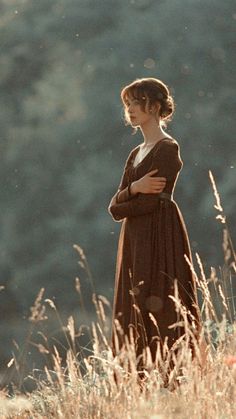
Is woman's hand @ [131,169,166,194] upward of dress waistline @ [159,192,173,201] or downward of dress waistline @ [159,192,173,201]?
upward

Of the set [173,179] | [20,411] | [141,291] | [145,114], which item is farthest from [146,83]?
[20,411]

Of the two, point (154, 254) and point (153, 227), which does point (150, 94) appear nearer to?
point (153, 227)

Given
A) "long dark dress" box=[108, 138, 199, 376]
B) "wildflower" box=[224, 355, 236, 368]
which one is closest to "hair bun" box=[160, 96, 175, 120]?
"long dark dress" box=[108, 138, 199, 376]

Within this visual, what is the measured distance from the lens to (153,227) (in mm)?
3953

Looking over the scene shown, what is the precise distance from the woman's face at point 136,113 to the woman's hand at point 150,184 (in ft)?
0.89

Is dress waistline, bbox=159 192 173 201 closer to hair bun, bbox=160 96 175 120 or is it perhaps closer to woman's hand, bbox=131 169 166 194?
woman's hand, bbox=131 169 166 194

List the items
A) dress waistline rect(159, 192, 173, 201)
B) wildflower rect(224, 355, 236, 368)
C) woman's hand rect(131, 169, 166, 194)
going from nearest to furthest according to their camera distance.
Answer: wildflower rect(224, 355, 236, 368)
woman's hand rect(131, 169, 166, 194)
dress waistline rect(159, 192, 173, 201)

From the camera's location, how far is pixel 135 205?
3.88 meters

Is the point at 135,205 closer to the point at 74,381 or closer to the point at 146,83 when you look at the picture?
the point at 146,83

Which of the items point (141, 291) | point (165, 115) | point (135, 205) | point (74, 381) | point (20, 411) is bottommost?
point (20, 411)

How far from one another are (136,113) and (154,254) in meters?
0.73

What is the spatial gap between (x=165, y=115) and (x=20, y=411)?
181 centimetres

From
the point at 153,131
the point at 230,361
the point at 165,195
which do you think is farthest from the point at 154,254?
the point at 230,361

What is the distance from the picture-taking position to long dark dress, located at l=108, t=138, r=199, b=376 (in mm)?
3869
